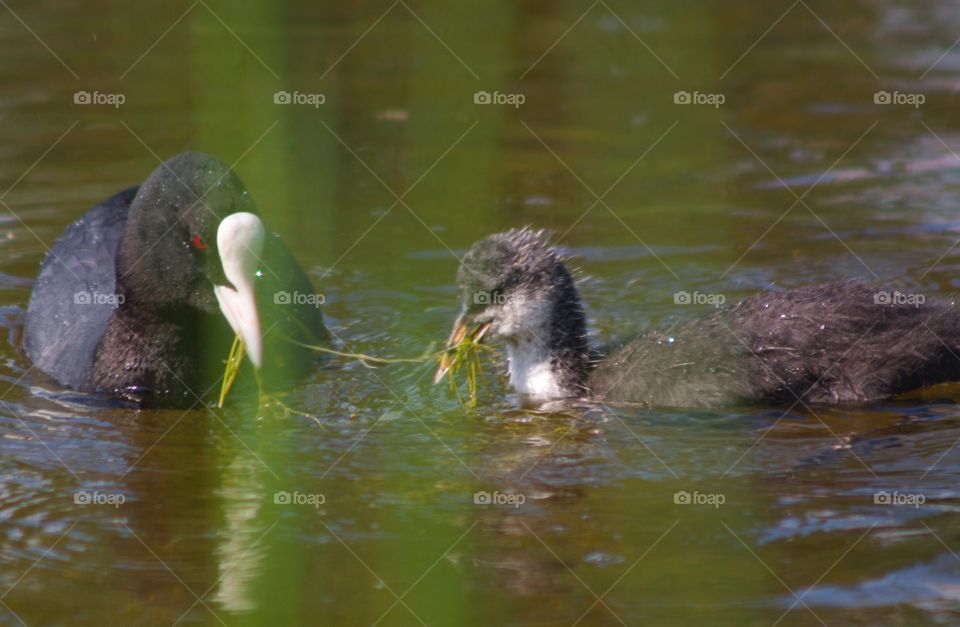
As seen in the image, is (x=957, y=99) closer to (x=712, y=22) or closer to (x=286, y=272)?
(x=712, y=22)

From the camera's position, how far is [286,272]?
6984 millimetres

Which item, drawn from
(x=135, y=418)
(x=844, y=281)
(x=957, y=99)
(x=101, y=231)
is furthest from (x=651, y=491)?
(x=957, y=99)

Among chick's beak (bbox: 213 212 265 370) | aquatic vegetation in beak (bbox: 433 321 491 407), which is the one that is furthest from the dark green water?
chick's beak (bbox: 213 212 265 370)

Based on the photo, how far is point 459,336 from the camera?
256 inches

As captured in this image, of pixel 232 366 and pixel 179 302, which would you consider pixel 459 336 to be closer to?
pixel 232 366

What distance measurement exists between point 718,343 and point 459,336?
3.69 ft

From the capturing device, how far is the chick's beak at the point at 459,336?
254 inches

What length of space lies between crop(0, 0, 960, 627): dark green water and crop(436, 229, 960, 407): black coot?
0.13 metres

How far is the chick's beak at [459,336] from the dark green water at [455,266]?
150 mm

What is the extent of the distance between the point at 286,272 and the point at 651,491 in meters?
2.39

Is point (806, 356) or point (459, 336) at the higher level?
point (459, 336)

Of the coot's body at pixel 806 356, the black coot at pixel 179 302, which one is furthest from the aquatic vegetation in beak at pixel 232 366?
the coot's body at pixel 806 356

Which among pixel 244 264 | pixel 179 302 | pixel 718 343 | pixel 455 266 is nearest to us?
pixel 244 264

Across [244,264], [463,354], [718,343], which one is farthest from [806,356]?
[244,264]
